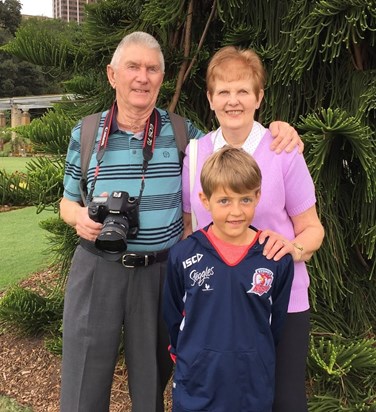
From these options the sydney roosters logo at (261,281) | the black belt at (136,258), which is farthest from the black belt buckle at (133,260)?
the sydney roosters logo at (261,281)

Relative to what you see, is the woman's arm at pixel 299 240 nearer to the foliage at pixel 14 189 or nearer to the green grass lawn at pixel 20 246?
the foliage at pixel 14 189

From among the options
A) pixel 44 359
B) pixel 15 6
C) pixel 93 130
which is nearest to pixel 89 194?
pixel 93 130

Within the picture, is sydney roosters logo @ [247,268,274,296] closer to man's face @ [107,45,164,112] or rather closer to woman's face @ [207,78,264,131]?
woman's face @ [207,78,264,131]

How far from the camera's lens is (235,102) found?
5.21 feet

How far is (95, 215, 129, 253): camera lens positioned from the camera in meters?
1.56

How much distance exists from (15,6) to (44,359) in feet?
165

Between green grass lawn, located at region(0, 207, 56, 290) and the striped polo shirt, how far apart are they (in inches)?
104

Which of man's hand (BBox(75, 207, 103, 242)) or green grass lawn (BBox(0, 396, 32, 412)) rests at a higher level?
man's hand (BBox(75, 207, 103, 242))

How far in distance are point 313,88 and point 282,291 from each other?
4.78 ft

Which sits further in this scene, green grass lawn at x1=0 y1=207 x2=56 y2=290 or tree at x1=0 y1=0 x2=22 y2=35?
tree at x1=0 y1=0 x2=22 y2=35

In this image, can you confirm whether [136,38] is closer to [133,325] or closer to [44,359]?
[133,325]

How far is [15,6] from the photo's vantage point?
1857 inches

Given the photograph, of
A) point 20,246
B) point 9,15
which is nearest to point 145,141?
point 20,246

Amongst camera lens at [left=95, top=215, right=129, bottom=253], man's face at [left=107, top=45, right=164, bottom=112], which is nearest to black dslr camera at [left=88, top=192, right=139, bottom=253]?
camera lens at [left=95, top=215, right=129, bottom=253]
